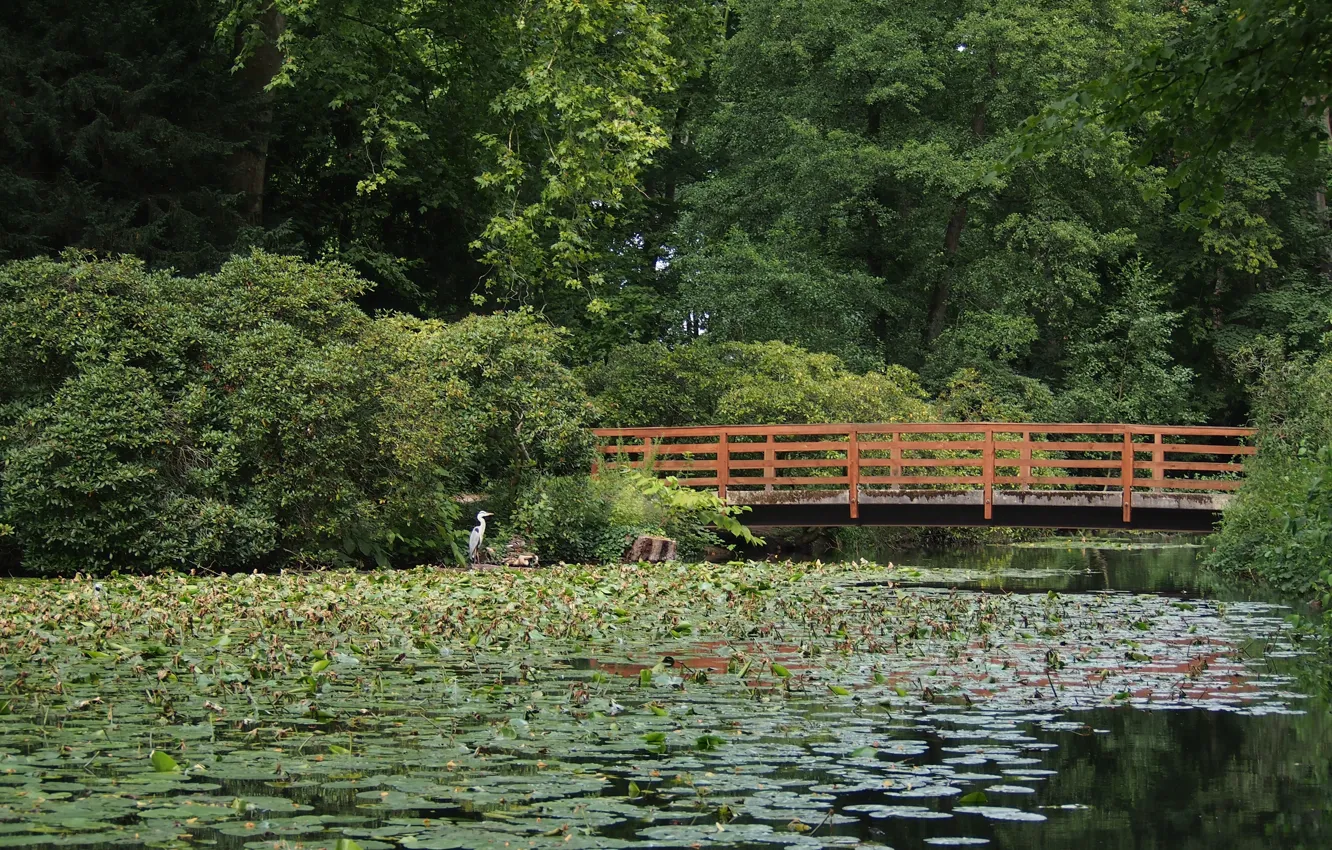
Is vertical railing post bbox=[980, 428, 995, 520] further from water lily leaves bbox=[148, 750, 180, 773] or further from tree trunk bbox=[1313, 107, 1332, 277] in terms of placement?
water lily leaves bbox=[148, 750, 180, 773]

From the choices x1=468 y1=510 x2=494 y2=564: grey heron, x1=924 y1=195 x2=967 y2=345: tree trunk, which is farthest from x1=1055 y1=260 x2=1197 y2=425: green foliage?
x1=468 y1=510 x2=494 y2=564: grey heron

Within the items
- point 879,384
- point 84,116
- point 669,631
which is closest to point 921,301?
point 879,384

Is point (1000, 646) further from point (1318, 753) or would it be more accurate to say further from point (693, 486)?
point (693, 486)

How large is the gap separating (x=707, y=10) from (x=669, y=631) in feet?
62.6

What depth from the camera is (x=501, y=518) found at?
1939 cm

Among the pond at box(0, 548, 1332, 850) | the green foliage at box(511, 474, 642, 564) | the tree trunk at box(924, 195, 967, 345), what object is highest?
the tree trunk at box(924, 195, 967, 345)

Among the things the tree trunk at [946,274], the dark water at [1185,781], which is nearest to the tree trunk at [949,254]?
the tree trunk at [946,274]

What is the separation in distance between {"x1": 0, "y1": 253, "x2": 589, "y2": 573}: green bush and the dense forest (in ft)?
0.13

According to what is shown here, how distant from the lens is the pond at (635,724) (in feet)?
16.6

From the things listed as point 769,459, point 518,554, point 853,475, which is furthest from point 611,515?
point 853,475

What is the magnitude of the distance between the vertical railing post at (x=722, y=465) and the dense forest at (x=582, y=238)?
2.73 m

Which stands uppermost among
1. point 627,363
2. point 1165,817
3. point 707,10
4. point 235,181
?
point 707,10

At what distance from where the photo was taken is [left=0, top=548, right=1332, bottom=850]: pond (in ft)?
16.6

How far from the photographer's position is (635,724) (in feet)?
22.6
